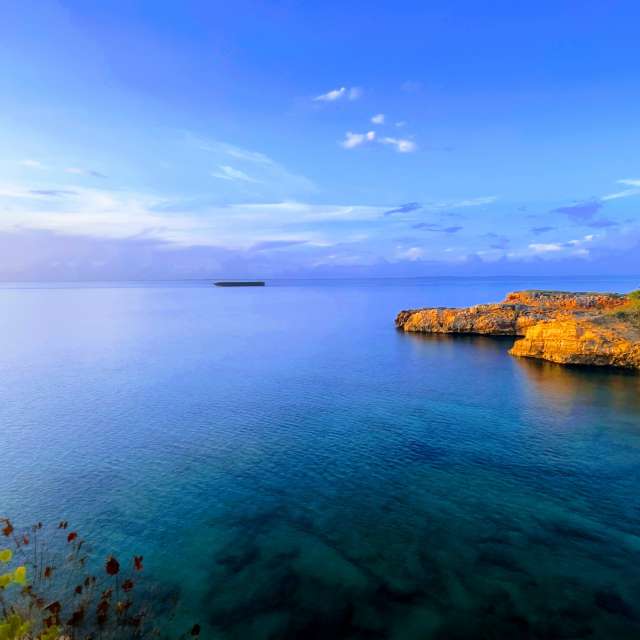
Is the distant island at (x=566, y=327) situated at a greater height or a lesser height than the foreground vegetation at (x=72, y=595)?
greater

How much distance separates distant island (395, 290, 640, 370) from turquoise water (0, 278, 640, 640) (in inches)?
159

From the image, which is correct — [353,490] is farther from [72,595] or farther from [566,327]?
[566,327]

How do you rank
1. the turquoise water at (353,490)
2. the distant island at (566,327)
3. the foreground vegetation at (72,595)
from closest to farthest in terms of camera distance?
the foreground vegetation at (72,595) < the turquoise water at (353,490) < the distant island at (566,327)

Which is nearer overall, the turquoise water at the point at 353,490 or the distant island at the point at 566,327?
the turquoise water at the point at 353,490

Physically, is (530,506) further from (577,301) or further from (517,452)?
(577,301)

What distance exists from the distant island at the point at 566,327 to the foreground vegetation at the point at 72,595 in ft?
179

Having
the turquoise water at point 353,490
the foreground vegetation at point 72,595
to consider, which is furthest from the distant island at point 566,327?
Answer: the foreground vegetation at point 72,595

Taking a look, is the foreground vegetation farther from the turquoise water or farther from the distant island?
the distant island

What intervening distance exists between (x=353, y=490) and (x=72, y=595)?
13.6m

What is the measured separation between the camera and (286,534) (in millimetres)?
20281

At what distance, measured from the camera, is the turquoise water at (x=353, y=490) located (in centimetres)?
1586

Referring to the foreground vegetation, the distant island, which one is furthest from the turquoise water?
the distant island

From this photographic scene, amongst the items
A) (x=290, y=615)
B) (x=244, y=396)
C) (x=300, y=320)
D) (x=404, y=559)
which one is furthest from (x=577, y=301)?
(x=290, y=615)

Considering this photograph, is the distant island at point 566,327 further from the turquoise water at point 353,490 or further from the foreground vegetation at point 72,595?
the foreground vegetation at point 72,595
